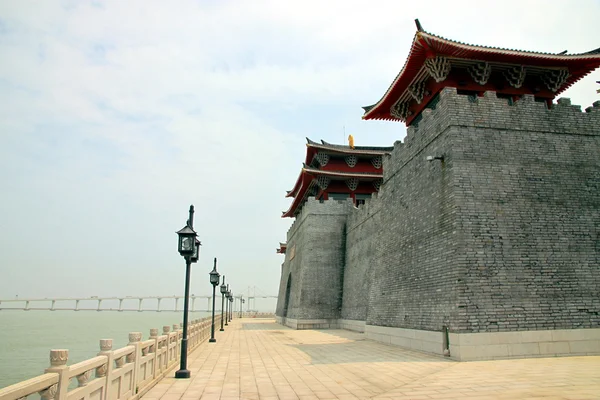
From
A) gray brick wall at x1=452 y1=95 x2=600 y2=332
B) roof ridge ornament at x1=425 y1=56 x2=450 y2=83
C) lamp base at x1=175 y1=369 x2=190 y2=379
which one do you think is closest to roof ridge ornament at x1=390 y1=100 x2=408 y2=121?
roof ridge ornament at x1=425 y1=56 x2=450 y2=83

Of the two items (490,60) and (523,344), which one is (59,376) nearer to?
(523,344)

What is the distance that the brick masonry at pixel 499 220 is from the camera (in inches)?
372

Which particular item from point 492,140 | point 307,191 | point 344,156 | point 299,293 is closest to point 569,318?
point 492,140

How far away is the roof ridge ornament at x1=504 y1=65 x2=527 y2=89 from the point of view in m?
13.0

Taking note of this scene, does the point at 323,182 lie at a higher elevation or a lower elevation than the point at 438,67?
lower

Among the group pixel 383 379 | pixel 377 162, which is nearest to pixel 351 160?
pixel 377 162

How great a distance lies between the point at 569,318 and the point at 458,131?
5128mm

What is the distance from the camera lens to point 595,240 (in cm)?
1032

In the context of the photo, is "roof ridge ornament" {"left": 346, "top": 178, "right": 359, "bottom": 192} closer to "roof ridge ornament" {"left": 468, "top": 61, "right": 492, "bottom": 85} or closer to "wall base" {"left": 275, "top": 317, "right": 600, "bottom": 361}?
"roof ridge ornament" {"left": 468, "top": 61, "right": 492, "bottom": 85}

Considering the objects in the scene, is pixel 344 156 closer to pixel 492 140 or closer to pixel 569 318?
pixel 492 140

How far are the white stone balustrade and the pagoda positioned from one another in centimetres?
1800

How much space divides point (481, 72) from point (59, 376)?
43.6 ft

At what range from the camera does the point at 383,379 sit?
7.23m

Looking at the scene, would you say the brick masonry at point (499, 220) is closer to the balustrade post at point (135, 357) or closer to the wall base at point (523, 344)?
the wall base at point (523, 344)
